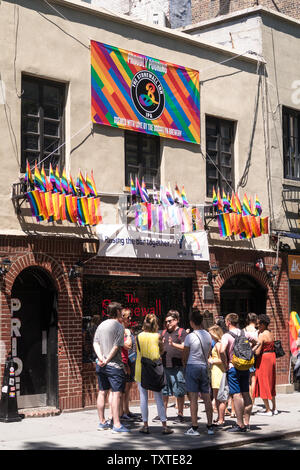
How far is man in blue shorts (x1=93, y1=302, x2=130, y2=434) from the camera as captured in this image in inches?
461

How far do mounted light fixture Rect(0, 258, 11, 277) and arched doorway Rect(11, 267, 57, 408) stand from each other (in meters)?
0.72

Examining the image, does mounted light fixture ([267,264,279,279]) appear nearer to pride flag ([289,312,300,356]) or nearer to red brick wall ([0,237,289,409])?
pride flag ([289,312,300,356])

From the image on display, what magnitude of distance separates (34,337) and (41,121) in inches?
159

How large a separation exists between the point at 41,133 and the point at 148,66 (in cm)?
320

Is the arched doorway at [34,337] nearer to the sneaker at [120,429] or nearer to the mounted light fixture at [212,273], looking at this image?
the sneaker at [120,429]

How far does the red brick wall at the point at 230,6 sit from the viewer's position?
23.5 m

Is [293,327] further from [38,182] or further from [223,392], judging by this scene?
[38,182]

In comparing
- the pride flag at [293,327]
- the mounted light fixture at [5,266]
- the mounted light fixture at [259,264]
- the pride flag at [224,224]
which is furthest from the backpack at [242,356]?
the pride flag at [293,327]

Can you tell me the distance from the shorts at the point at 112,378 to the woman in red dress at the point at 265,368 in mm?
3415

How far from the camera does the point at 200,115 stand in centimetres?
1750

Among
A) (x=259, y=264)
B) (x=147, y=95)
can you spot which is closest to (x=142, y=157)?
(x=147, y=95)

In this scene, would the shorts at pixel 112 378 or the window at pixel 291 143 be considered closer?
the shorts at pixel 112 378
